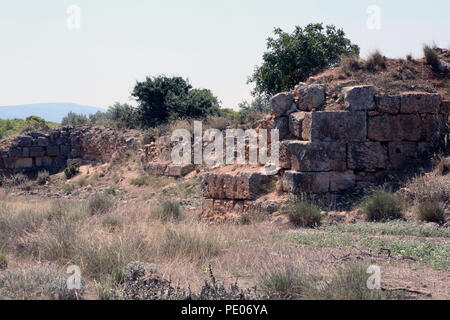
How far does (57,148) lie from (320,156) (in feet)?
59.2

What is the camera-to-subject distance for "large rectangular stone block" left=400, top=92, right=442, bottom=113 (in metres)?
9.74

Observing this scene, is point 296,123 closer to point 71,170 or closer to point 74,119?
point 71,170

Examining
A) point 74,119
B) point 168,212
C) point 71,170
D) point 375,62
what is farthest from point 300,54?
point 74,119

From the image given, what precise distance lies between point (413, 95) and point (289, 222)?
12.8 feet

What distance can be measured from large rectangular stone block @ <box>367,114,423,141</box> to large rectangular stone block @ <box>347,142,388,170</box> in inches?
8.4

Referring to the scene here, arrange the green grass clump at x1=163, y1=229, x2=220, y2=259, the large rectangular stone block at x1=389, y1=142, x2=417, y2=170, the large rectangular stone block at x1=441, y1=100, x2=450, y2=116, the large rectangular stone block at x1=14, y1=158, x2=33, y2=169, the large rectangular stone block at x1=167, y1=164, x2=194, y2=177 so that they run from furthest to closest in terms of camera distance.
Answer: the large rectangular stone block at x1=14, y1=158, x2=33, y2=169, the large rectangular stone block at x1=167, y1=164, x2=194, y2=177, the large rectangular stone block at x1=441, y1=100, x2=450, y2=116, the large rectangular stone block at x1=389, y1=142, x2=417, y2=170, the green grass clump at x1=163, y1=229, x2=220, y2=259

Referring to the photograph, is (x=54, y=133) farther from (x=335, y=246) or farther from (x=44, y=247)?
(x=335, y=246)

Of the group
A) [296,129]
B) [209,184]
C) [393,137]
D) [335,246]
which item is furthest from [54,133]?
[335,246]

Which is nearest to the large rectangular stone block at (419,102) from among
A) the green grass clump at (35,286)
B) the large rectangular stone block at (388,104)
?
the large rectangular stone block at (388,104)

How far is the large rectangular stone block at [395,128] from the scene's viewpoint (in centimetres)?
969

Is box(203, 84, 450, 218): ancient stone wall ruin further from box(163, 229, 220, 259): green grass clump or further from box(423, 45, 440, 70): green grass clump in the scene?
box(163, 229, 220, 259): green grass clump

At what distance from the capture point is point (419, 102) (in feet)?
32.0

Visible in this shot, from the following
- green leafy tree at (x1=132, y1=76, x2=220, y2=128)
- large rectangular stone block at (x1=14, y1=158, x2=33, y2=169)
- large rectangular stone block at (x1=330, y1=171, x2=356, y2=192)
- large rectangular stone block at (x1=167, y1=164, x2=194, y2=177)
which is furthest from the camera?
large rectangular stone block at (x1=14, y1=158, x2=33, y2=169)

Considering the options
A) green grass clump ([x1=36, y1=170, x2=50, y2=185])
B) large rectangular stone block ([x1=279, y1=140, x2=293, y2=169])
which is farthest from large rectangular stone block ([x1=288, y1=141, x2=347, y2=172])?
green grass clump ([x1=36, y1=170, x2=50, y2=185])
